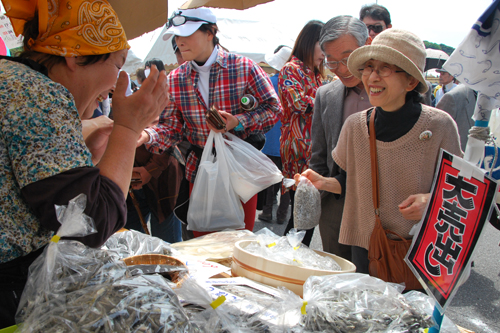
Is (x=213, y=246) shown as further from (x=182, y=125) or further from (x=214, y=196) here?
(x=182, y=125)

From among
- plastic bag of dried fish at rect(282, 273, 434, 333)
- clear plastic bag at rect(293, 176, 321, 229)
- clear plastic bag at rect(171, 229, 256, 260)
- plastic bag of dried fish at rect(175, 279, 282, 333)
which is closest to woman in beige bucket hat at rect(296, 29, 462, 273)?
clear plastic bag at rect(293, 176, 321, 229)

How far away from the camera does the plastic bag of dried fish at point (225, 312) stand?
36.2 inches

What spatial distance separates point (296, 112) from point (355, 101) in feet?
3.07

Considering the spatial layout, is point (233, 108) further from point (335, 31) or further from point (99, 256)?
point (99, 256)

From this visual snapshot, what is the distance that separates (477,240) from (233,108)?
1723 millimetres

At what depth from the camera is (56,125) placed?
858mm

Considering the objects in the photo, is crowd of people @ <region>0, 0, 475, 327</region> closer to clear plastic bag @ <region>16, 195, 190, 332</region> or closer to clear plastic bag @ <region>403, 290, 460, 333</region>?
clear plastic bag @ <region>16, 195, 190, 332</region>

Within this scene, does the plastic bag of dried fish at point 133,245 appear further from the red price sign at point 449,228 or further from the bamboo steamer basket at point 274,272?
the red price sign at point 449,228

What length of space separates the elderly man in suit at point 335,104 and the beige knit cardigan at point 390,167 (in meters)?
0.24

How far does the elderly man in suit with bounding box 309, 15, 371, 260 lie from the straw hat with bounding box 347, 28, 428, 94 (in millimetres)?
382

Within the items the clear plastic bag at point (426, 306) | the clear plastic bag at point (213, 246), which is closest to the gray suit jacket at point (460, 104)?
the clear plastic bag at point (213, 246)

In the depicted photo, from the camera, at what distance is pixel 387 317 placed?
93 cm

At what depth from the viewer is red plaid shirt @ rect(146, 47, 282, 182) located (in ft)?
7.61

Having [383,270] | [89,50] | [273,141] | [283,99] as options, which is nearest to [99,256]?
[89,50]
